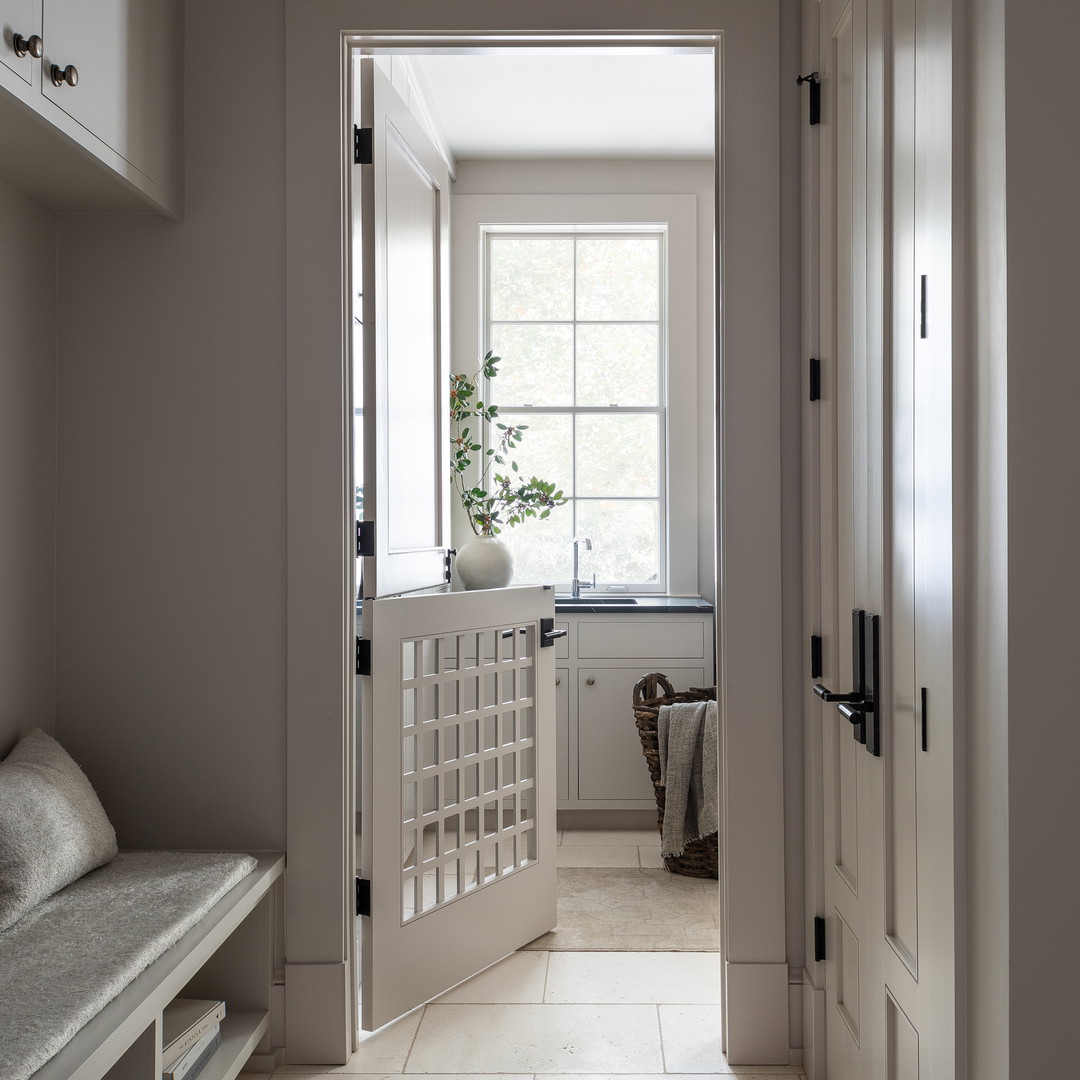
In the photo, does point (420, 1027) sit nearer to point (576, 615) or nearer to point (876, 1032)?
point (876, 1032)

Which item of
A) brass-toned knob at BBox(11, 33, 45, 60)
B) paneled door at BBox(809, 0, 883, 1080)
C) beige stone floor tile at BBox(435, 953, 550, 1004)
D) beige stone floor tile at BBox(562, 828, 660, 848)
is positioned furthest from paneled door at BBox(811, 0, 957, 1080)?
beige stone floor tile at BBox(562, 828, 660, 848)

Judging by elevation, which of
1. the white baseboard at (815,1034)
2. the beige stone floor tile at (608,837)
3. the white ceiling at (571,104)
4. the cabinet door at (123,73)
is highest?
the white ceiling at (571,104)

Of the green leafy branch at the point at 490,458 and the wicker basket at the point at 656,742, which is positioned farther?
the green leafy branch at the point at 490,458

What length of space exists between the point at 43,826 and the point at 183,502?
75cm

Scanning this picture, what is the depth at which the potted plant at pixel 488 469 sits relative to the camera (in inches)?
145

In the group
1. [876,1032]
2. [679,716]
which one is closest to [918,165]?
[876,1032]

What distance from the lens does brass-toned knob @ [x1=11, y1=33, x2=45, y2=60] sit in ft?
5.05

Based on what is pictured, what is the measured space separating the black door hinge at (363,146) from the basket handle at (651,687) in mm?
2167

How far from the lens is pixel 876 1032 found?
1694 mm

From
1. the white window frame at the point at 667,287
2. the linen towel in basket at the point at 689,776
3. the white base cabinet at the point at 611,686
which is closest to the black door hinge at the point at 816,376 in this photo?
the linen towel in basket at the point at 689,776

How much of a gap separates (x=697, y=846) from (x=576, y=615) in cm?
102

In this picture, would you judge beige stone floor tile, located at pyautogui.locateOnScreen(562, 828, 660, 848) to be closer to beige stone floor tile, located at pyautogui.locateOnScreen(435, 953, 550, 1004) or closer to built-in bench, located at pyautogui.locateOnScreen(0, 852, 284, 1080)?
beige stone floor tile, located at pyautogui.locateOnScreen(435, 953, 550, 1004)

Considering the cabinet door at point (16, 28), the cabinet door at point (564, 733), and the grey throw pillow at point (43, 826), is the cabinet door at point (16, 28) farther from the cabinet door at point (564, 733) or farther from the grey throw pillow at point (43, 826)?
the cabinet door at point (564, 733)

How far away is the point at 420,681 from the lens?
8.02 feet
